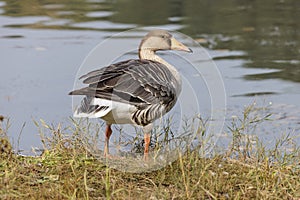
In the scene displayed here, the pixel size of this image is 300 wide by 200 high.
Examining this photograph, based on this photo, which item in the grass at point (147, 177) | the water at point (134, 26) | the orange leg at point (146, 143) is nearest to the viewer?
the grass at point (147, 177)

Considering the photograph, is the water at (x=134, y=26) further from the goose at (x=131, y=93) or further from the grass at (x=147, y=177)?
the goose at (x=131, y=93)

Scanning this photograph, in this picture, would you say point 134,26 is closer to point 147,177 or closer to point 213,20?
point 213,20

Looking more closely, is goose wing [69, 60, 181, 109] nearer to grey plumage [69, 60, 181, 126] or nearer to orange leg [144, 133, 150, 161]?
grey plumage [69, 60, 181, 126]

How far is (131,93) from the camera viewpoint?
5.24 metres

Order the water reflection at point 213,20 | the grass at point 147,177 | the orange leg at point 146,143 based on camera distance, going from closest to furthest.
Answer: the grass at point 147,177
the orange leg at point 146,143
the water reflection at point 213,20

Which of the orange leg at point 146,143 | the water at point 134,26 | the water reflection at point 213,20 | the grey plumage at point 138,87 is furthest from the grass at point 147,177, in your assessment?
the water reflection at point 213,20

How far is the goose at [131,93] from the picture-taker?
5.11 meters

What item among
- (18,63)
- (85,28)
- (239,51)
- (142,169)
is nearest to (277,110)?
(239,51)

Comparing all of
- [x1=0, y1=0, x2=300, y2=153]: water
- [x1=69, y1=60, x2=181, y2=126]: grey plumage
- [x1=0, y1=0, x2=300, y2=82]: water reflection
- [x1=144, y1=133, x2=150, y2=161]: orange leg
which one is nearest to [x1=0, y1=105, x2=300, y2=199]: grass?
[x1=144, y1=133, x2=150, y2=161]: orange leg

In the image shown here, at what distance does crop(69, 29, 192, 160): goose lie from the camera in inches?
201

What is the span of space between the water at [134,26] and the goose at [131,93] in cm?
91

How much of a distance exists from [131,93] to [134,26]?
799 cm

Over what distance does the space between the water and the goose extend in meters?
0.91

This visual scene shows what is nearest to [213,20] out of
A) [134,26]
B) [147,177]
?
[134,26]
